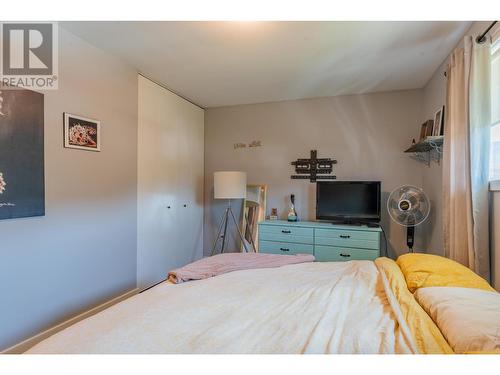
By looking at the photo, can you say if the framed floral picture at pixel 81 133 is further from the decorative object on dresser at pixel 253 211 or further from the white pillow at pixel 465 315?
the white pillow at pixel 465 315

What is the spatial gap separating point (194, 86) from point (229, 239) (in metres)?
2.22

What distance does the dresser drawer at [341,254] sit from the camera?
293 centimetres

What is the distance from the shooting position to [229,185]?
345 centimetres

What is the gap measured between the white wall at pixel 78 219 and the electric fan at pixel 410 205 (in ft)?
8.88

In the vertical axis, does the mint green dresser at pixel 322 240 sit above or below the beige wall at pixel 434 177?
below

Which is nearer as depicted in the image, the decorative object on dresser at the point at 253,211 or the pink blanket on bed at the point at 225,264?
the pink blanket on bed at the point at 225,264

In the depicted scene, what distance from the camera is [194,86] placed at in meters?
3.30

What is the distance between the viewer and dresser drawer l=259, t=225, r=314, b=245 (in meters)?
3.19

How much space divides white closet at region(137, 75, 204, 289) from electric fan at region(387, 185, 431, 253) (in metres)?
2.59

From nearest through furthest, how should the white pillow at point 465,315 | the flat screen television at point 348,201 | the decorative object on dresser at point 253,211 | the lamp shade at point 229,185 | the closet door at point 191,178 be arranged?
1. the white pillow at point 465,315
2. the flat screen television at point 348,201
3. the lamp shade at point 229,185
4. the closet door at point 191,178
5. the decorative object on dresser at point 253,211

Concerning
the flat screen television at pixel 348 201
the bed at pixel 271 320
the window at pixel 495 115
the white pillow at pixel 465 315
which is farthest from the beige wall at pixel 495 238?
the flat screen television at pixel 348 201

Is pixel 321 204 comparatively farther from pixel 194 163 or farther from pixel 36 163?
pixel 36 163

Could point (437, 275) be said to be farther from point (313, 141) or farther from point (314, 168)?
point (313, 141)
